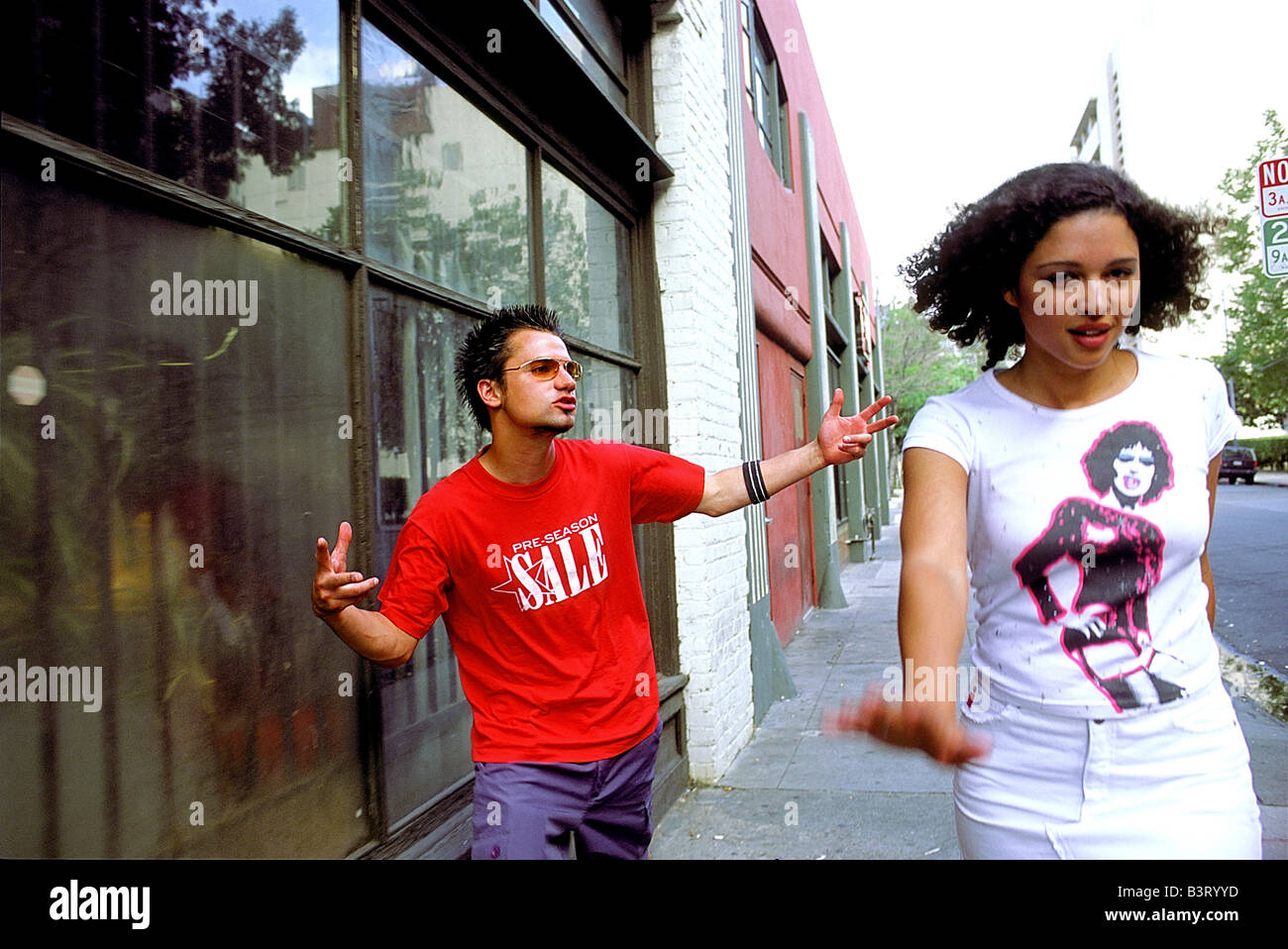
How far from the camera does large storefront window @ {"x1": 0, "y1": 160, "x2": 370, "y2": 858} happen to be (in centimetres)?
197

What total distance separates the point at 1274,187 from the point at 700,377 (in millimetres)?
4372

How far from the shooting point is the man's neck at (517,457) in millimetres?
2895

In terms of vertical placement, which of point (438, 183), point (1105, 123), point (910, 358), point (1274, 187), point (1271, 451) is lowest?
point (438, 183)

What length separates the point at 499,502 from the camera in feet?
9.20

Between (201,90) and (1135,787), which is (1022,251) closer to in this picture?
(1135,787)

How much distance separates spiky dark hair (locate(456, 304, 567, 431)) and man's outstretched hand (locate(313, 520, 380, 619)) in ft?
2.50

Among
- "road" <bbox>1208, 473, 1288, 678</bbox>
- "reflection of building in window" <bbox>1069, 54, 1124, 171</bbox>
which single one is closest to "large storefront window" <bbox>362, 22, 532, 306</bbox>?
"road" <bbox>1208, 473, 1288, 678</bbox>

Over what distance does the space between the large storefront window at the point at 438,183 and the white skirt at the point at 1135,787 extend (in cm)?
251

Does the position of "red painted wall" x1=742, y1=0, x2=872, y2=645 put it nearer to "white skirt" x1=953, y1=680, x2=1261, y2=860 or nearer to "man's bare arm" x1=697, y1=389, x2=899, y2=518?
"man's bare arm" x1=697, y1=389, x2=899, y2=518

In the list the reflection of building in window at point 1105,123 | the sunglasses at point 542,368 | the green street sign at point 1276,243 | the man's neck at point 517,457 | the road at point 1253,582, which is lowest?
the road at point 1253,582

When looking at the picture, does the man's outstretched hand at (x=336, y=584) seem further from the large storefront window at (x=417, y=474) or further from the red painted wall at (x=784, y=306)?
the red painted wall at (x=784, y=306)

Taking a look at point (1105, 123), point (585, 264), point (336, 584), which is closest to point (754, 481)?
point (336, 584)

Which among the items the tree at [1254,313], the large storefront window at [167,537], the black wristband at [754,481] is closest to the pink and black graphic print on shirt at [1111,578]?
the black wristband at [754,481]

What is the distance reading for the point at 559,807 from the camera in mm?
2723
